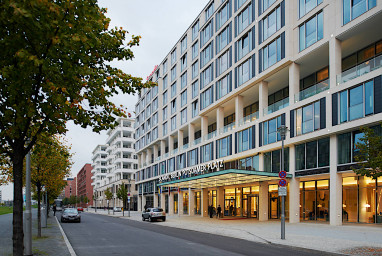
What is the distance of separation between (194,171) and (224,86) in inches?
516

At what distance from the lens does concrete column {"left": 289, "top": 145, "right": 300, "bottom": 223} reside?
95.5 ft

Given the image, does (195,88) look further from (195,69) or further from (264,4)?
(264,4)

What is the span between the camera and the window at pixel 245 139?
35.6 m

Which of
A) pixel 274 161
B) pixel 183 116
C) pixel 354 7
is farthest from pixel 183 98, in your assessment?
pixel 354 7

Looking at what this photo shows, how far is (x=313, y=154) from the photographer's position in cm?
2788

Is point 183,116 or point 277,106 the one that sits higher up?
point 183,116

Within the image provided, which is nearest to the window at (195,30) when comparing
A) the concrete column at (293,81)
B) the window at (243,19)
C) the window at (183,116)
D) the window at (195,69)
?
the window at (195,69)

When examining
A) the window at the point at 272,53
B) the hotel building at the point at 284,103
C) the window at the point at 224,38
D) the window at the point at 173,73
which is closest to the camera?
the hotel building at the point at 284,103

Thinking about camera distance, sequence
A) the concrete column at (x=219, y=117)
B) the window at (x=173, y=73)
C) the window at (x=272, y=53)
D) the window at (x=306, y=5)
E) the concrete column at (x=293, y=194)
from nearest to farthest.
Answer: the window at (x=306, y=5) < the concrete column at (x=293, y=194) < the window at (x=272, y=53) < the concrete column at (x=219, y=117) < the window at (x=173, y=73)

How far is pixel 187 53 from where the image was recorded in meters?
55.2

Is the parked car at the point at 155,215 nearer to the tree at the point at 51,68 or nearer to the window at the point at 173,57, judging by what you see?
the tree at the point at 51,68

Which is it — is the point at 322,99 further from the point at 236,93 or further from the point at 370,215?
the point at 236,93

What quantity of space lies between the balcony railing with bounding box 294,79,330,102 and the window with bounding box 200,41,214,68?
60.6 feet

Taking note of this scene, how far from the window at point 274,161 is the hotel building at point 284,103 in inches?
3.7
